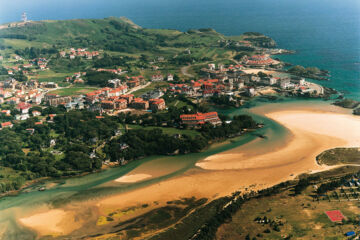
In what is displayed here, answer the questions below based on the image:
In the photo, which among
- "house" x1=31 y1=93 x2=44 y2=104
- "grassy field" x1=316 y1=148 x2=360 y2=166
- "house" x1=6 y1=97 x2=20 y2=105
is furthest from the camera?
"house" x1=31 y1=93 x2=44 y2=104

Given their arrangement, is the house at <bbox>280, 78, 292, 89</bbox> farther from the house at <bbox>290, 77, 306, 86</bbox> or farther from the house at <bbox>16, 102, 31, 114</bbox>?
the house at <bbox>16, 102, 31, 114</bbox>

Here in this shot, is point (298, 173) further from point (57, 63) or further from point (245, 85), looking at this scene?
point (57, 63)

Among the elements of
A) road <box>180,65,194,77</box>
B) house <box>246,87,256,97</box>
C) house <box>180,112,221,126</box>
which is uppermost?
road <box>180,65,194,77</box>

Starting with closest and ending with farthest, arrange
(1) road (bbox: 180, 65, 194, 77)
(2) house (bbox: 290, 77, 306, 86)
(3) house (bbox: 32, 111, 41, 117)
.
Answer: (3) house (bbox: 32, 111, 41, 117), (2) house (bbox: 290, 77, 306, 86), (1) road (bbox: 180, 65, 194, 77)

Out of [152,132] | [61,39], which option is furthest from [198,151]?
[61,39]

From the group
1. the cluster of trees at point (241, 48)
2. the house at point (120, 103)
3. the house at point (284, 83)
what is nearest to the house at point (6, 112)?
the house at point (120, 103)

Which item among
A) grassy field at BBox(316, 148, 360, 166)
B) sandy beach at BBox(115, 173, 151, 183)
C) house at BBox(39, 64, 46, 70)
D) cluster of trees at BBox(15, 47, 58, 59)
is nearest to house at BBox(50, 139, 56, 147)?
sandy beach at BBox(115, 173, 151, 183)

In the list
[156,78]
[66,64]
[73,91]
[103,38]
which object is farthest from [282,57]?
[103,38]

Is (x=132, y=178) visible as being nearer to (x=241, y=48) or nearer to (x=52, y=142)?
(x=52, y=142)
